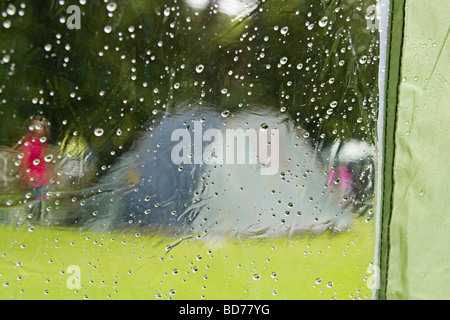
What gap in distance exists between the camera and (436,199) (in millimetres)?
762

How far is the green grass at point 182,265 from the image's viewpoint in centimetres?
72

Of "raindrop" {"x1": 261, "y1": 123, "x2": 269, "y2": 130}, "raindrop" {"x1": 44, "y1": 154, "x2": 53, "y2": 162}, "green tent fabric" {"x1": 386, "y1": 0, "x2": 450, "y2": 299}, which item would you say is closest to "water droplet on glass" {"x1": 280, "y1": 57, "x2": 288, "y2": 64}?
"raindrop" {"x1": 261, "y1": 123, "x2": 269, "y2": 130}

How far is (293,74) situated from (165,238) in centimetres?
41

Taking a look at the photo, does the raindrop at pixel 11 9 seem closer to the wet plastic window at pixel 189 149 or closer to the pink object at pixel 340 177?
the wet plastic window at pixel 189 149

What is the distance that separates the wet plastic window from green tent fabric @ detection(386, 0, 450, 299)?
0.05 metres

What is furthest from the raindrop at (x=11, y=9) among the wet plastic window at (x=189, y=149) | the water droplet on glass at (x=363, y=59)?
the water droplet on glass at (x=363, y=59)

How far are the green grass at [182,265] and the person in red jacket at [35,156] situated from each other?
0.29ft

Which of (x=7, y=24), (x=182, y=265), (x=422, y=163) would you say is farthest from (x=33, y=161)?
(x=422, y=163)

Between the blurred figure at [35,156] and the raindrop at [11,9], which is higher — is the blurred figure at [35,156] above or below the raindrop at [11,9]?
below

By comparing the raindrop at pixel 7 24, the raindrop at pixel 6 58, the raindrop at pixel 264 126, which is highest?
the raindrop at pixel 7 24

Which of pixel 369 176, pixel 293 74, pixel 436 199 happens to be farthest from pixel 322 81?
pixel 436 199

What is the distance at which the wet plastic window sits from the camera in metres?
0.69

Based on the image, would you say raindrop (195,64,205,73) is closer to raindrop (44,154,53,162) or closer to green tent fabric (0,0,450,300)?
green tent fabric (0,0,450,300)

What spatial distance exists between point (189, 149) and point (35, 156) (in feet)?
0.92
